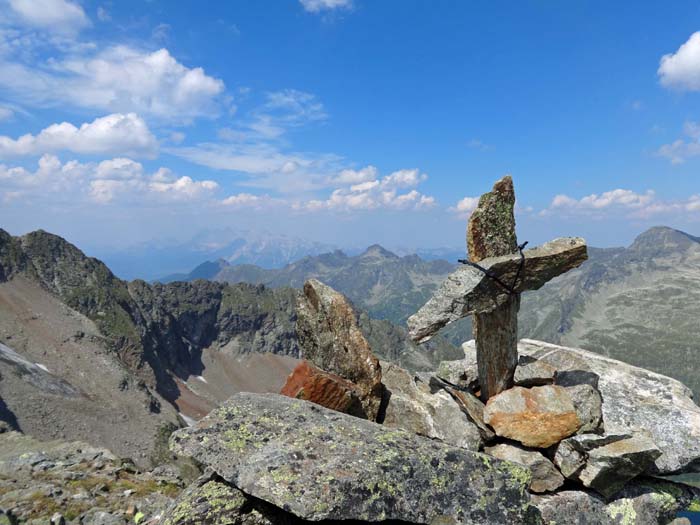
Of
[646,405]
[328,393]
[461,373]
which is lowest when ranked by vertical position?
[646,405]

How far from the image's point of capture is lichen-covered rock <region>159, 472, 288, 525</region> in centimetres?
630

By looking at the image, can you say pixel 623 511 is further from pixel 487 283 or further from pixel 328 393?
pixel 328 393

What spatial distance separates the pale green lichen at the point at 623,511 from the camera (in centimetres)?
782

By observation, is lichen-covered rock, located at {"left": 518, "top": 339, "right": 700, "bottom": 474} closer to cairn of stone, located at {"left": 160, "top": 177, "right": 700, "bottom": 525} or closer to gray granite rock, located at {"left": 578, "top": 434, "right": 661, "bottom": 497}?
cairn of stone, located at {"left": 160, "top": 177, "right": 700, "bottom": 525}

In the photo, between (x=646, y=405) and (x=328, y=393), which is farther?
(x=646, y=405)

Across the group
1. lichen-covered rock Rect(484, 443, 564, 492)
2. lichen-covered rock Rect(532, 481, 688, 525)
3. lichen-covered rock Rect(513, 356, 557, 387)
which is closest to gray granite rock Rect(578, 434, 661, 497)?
lichen-covered rock Rect(532, 481, 688, 525)

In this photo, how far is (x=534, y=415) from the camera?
27.2 feet

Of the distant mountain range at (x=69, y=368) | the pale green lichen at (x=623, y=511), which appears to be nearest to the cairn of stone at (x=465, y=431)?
the pale green lichen at (x=623, y=511)

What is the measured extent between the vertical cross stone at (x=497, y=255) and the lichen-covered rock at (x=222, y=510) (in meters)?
5.42

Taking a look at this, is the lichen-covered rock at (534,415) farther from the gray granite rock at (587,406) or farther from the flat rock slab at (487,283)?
the flat rock slab at (487,283)

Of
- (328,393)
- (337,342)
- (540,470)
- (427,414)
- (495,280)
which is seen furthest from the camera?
(337,342)

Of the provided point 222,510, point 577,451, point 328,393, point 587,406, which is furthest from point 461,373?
point 222,510

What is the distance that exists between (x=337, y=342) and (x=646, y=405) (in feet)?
23.3

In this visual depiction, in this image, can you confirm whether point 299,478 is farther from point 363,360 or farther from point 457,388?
point 457,388
